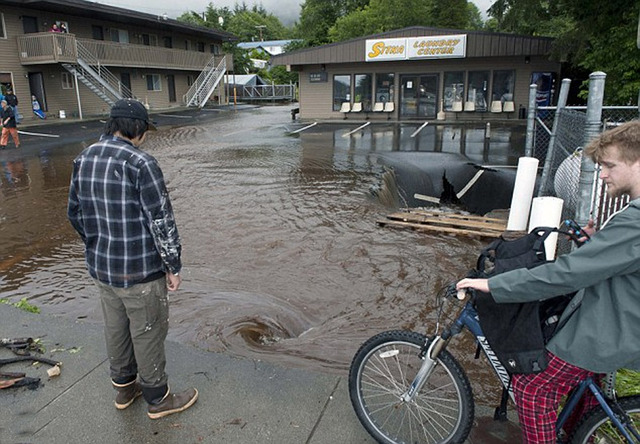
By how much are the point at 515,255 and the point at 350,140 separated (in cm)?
1768

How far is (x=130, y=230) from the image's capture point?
295 centimetres

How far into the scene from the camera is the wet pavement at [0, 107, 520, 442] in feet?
15.7

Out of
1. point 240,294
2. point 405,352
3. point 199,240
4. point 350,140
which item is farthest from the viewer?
point 350,140

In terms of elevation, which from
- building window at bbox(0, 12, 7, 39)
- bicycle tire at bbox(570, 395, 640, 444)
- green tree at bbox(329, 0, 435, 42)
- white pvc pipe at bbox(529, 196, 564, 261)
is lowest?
bicycle tire at bbox(570, 395, 640, 444)

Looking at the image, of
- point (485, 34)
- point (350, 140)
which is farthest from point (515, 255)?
point (485, 34)

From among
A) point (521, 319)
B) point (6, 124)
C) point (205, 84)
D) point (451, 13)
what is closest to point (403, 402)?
point (521, 319)

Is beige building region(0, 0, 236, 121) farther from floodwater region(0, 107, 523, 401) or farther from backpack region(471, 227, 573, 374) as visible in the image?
backpack region(471, 227, 573, 374)

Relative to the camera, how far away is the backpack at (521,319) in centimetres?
223

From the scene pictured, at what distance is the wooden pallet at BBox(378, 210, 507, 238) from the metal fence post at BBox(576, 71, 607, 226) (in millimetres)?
3866

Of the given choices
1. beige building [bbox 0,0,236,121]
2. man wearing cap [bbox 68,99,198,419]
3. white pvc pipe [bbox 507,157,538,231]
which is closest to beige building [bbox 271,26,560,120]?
beige building [bbox 0,0,236,121]

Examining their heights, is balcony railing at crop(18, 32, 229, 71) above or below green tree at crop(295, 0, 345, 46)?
below

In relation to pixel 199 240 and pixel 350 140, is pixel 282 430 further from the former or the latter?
pixel 350 140

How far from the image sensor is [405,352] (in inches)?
109

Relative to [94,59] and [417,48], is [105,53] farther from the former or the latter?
[417,48]
